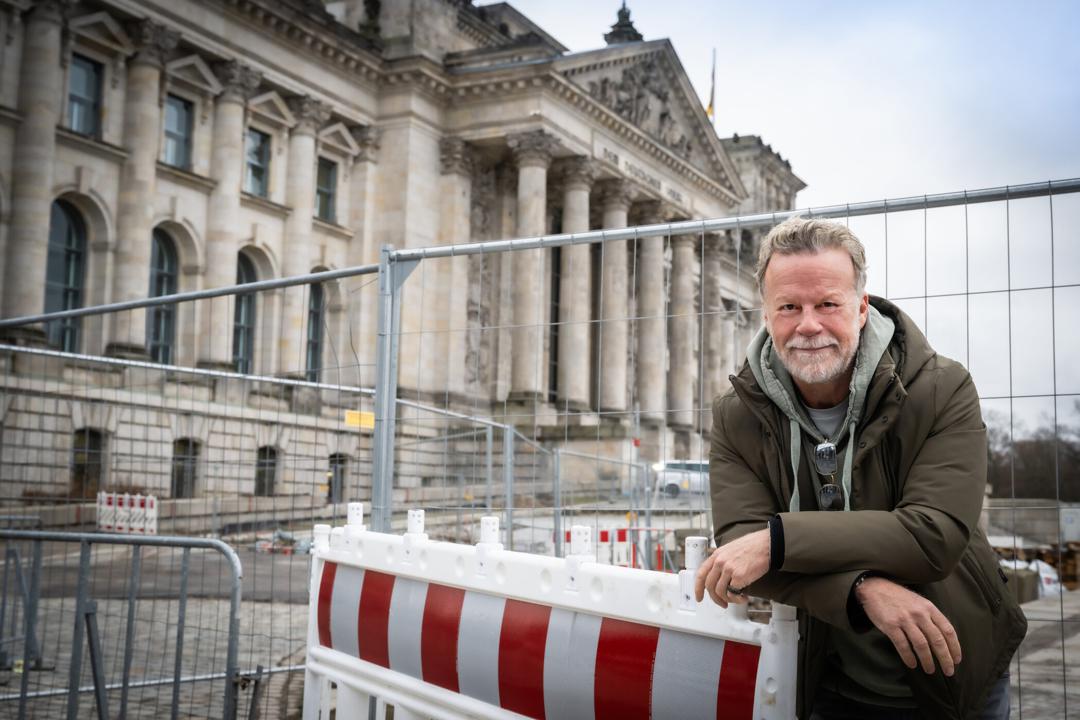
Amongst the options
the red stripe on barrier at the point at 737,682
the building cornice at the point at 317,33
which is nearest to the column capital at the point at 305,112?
the building cornice at the point at 317,33

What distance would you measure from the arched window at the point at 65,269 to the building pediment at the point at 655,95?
53.3ft

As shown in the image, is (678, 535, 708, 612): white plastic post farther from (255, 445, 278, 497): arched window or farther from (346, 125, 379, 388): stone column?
(346, 125, 379, 388): stone column

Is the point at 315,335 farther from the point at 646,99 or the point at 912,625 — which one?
the point at 912,625

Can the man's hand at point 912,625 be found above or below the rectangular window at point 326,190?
below

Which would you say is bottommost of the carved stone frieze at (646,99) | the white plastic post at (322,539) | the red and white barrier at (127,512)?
the red and white barrier at (127,512)

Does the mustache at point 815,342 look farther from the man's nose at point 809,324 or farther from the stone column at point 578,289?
the stone column at point 578,289

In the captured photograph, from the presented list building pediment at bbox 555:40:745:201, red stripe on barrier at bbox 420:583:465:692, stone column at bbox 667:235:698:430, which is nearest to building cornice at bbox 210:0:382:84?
building pediment at bbox 555:40:745:201

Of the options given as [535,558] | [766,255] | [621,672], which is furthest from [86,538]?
[766,255]

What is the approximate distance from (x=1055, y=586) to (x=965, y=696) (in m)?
6.30

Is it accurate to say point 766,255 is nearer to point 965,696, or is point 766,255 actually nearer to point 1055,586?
point 965,696

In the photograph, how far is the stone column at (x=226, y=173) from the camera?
26.9m

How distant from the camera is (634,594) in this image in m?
2.54

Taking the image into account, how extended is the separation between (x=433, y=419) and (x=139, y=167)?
2117cm

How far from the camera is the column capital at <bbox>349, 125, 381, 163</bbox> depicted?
3262 centimetres
